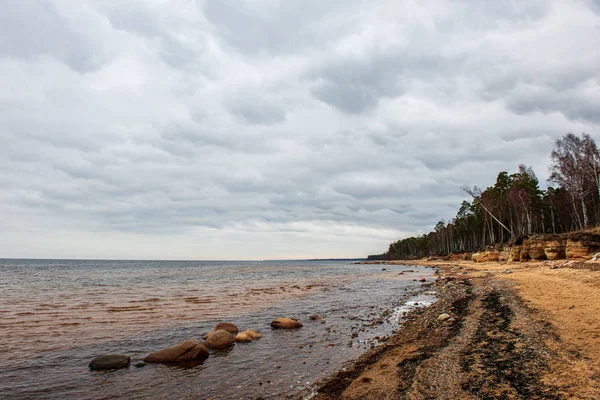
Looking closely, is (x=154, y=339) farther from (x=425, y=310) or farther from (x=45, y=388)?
(x=425, y=310)

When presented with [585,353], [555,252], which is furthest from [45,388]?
[555,252]

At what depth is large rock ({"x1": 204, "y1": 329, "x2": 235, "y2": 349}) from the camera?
11852mm

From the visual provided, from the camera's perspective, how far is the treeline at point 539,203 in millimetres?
42219

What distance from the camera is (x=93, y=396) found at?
25.7 ft

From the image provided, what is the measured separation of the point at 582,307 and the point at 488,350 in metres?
6.59

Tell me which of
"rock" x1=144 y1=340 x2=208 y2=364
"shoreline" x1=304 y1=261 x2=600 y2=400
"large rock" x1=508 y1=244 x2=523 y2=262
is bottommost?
"rock" x1=144 y1=340 x2=208 y2=364

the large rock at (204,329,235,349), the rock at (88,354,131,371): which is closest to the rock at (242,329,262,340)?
the large rock at (204,329,235,349)

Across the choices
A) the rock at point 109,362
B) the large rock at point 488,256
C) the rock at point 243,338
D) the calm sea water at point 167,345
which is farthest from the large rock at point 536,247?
the rock at point 109,362

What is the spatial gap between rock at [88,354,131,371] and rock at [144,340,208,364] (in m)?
0.69

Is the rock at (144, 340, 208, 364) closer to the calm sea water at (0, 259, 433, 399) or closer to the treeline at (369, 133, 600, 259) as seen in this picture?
the calm sea water at (0, 259, 433, 399)

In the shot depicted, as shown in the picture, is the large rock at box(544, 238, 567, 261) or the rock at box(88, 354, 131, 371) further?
the large rock at box(544, 238, 567, 261)

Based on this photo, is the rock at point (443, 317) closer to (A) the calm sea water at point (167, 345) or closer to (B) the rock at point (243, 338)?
(A) the calm sea water at point (167, 345)

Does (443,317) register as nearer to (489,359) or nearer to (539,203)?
(489,359)

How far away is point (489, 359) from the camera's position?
7.98 metres
